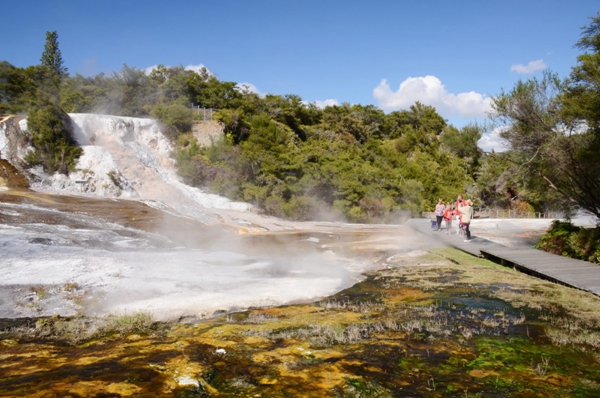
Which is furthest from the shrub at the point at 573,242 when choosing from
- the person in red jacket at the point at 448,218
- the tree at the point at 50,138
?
the tree at the point at 50,138

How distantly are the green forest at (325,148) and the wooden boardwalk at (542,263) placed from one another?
98.8 inches

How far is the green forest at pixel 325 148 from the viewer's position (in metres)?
13.5

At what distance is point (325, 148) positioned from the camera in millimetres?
42688

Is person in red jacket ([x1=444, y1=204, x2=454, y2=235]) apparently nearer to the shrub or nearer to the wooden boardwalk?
the wooden boardwalk

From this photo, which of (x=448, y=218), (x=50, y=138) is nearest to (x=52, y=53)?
(x=50, y=138)

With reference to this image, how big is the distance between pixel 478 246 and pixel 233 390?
12.7 metres

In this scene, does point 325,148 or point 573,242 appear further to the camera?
point 325,148

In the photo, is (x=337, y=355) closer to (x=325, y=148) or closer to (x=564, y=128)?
(x=564, y=128)

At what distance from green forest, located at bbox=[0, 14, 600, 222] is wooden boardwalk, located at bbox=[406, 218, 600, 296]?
2509mm

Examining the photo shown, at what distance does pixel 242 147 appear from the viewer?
36219 millimetres

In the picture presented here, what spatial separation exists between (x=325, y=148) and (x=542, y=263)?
32.3 m

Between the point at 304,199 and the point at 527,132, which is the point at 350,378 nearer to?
the point at 527,132

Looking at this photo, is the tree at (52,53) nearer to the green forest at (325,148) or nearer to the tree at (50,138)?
the green forest at (325,148)

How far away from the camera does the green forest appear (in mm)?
13453
